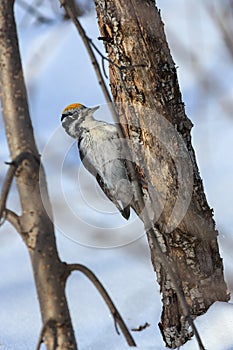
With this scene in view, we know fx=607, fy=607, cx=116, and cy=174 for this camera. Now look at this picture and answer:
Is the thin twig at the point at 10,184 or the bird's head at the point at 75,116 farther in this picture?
the bird's head at the point at 75,116

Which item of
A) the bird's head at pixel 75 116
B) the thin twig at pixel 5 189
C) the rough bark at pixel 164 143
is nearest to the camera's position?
the thin twig at pixel 5 189

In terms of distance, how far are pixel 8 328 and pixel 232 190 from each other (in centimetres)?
144

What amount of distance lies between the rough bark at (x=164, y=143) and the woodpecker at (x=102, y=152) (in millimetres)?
185

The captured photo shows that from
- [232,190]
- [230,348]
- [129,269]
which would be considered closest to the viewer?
[230,348]

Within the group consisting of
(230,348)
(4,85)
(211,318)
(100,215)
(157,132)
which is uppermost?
(100,215)

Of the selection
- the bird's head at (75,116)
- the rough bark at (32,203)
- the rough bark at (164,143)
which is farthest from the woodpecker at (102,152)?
the rough bark at (32,203)

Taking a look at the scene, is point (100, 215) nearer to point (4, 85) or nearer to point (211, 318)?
point (211, 318)

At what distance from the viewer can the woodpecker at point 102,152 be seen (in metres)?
1.82

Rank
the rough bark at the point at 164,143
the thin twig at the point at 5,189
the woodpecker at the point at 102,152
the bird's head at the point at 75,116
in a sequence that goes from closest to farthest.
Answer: the thin twig at the point at 5,189, the rough bark at the point at 164,143, the woodpecker at the point at 102,152, the bird's head at the point at 75,116

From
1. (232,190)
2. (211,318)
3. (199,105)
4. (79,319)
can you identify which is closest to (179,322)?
(211,318)

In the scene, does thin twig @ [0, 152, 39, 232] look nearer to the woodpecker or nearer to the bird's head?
the woodpecker

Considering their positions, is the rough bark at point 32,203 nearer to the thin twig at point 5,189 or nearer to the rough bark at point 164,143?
the thin twig at point 5,189

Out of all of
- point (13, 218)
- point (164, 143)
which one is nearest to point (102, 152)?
point (164, 143)

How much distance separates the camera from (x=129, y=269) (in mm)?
2363
